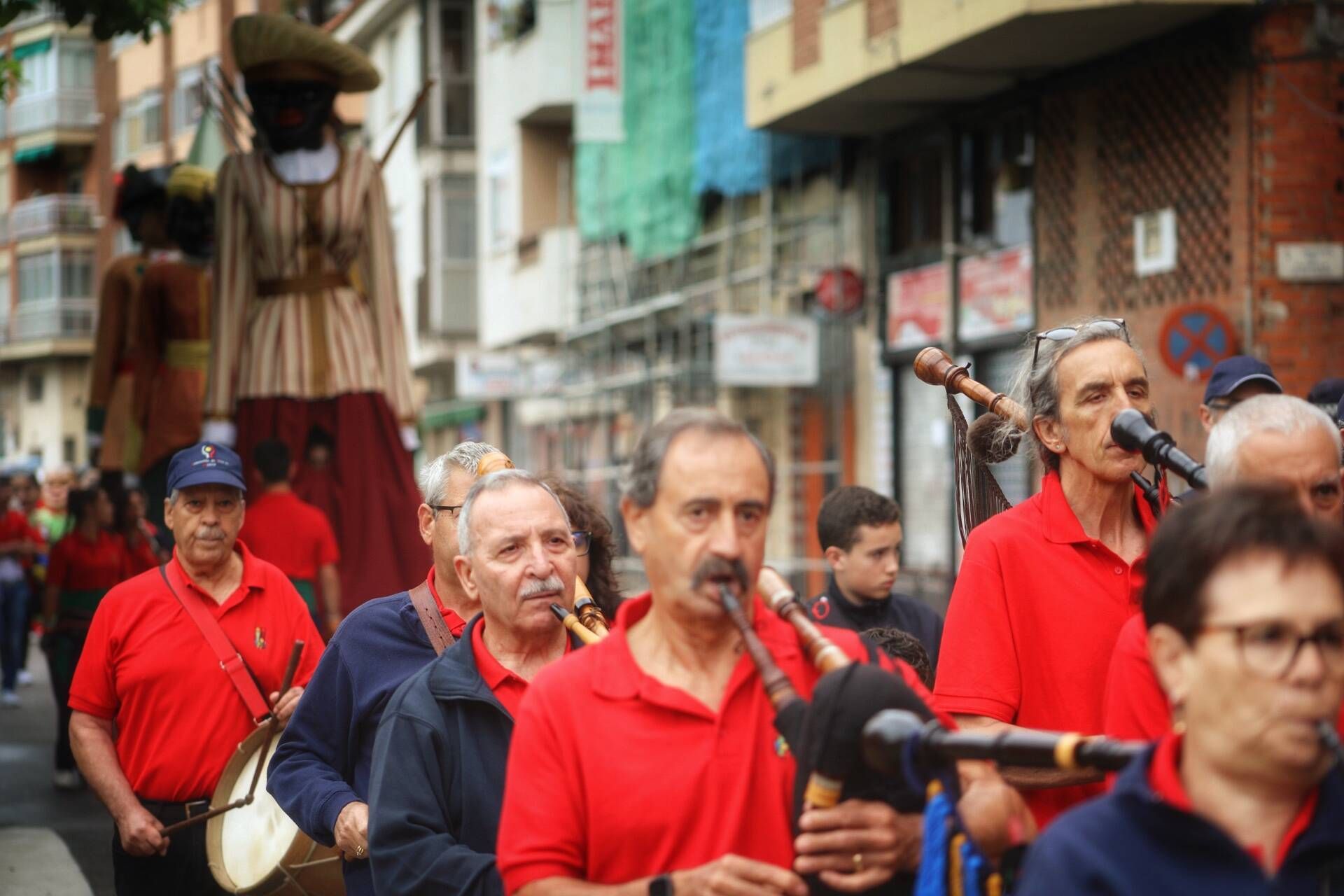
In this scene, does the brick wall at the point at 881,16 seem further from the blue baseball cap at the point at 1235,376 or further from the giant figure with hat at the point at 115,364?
the blue baseball cap at the point at 1235,376

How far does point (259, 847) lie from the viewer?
628 cm

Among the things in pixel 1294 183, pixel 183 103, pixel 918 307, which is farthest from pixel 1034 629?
pixel 183 103

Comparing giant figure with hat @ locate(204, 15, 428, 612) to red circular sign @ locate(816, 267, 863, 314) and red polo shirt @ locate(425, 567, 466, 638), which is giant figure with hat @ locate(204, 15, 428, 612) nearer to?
red polo shirt @ locate(425, 567, 466, 638)

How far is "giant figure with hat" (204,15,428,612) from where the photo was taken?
9555 millimetres

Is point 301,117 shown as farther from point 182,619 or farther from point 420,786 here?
point 420,786

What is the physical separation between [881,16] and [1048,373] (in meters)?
15.7

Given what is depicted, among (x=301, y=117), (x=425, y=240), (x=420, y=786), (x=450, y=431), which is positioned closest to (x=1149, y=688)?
(x=420, y=786)

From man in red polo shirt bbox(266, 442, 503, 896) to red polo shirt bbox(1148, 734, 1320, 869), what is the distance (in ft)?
8.99

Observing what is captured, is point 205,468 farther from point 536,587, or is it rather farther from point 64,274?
point 64,274

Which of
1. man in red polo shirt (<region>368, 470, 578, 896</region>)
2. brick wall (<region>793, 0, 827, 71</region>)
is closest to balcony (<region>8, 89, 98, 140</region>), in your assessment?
brick wall (<region>793, 0, 827, 71</region>)


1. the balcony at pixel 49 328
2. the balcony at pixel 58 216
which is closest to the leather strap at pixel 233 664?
the balcony at pixel 49 328

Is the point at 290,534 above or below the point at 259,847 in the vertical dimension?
above

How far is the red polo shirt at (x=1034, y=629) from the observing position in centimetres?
441

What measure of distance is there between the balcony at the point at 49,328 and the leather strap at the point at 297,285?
64.1 m
